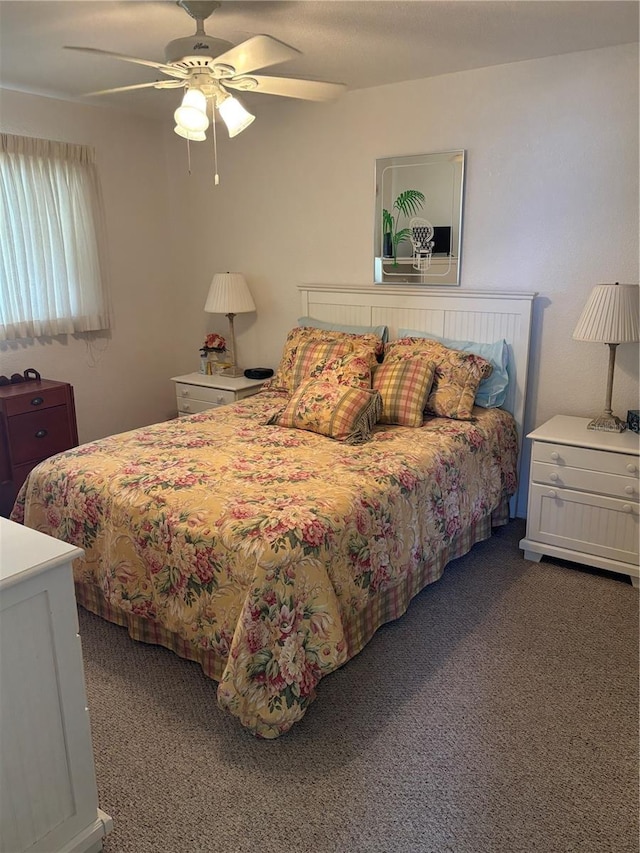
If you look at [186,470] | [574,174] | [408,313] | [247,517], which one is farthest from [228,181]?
[247,517]

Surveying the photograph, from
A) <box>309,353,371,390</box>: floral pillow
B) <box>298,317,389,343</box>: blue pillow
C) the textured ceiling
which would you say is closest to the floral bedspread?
<box>309,353,371,390</box>: floral pillow

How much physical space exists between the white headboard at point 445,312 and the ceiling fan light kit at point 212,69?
1.39m

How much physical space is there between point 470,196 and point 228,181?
1.82 m

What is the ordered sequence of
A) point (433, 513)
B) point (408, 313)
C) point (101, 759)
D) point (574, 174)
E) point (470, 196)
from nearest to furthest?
point (101, 759)
point (433, 513)
point (574, 174)
point (470, 196)
point (408, 313)

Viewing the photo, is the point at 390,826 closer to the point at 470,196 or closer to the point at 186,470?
the point at 186,470

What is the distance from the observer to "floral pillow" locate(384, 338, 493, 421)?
3.25m

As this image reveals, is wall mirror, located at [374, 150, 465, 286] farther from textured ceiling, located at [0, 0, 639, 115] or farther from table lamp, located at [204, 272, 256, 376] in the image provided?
table lamp, located at [204, 272, 256, 376]

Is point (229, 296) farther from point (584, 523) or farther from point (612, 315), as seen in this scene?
point (584, 523)

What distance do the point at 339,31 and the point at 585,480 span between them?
2.26 metres

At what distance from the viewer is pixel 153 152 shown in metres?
4.60

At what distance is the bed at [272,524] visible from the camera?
6.49 ft

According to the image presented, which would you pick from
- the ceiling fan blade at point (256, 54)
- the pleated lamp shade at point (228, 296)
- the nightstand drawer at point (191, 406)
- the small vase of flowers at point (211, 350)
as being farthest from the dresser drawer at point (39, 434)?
the ceiling fan blade at point (256, 54)

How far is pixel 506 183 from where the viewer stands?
334 cm

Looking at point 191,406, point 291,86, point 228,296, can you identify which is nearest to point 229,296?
point 228,296
